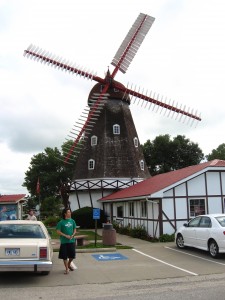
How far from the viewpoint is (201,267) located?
10.9 meters

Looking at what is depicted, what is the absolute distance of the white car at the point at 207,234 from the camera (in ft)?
39.2

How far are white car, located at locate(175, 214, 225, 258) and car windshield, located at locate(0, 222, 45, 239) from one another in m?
5.82

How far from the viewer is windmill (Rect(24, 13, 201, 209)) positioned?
34.8 m

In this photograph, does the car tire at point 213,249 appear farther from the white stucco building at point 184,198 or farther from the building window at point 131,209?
the building window at point 131,209

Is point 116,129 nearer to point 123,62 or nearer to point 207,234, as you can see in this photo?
point 123,62

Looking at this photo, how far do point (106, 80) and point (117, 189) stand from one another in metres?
10.8

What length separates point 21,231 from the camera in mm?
9680

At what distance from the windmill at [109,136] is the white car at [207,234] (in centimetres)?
2024

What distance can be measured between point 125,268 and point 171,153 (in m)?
44.7

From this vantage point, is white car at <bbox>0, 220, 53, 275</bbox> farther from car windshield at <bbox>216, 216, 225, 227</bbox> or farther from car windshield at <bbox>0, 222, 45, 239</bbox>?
car windshield at <bbox>216, 216, 225, 227</bbox>

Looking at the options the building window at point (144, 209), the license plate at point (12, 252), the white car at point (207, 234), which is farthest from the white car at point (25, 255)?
the building window at point (144, 209)

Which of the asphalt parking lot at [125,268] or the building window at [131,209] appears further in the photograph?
the building window at [131,209]

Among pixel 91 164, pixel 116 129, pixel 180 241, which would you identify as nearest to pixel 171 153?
pixel 116 129

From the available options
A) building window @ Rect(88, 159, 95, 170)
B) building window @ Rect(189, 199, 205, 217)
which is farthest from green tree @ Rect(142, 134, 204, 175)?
building window @ Rect(189, 199, 205, 217)
